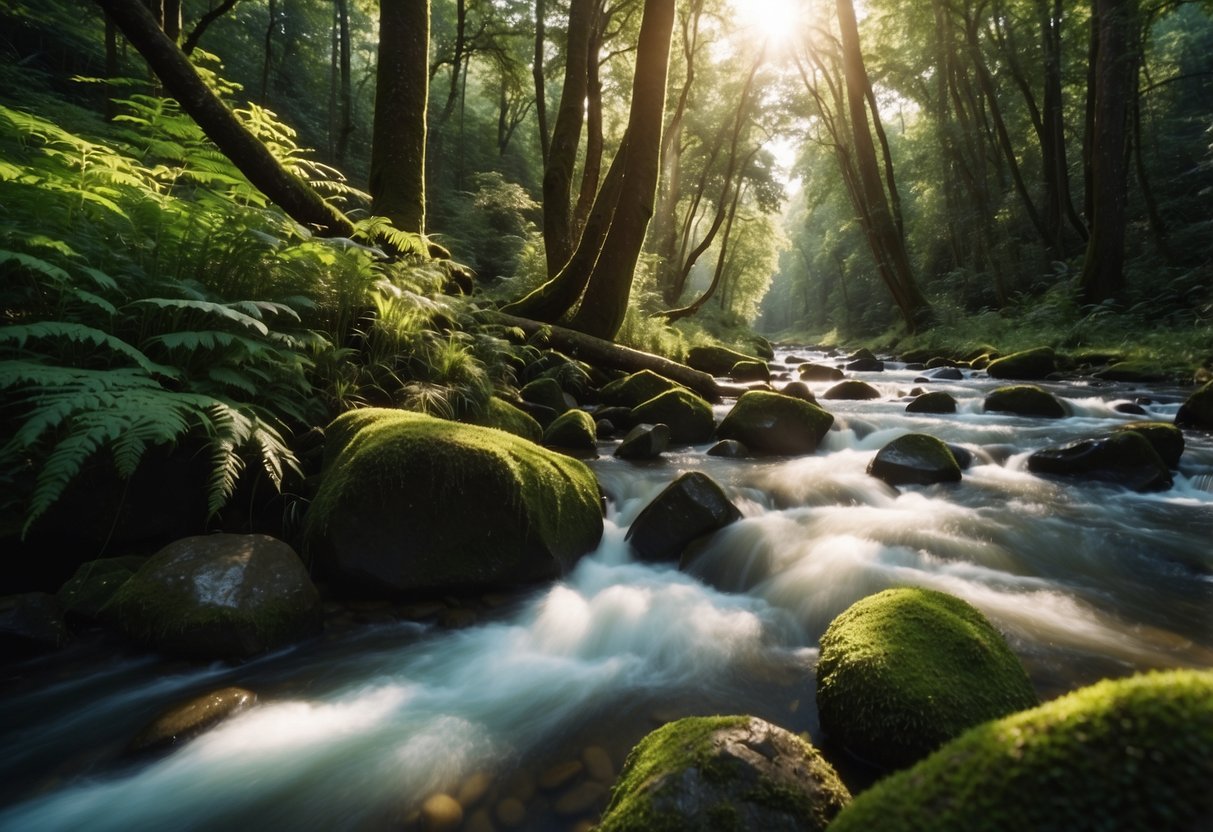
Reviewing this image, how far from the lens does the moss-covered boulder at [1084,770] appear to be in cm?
80

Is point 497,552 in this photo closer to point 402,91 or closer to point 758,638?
point 758,638

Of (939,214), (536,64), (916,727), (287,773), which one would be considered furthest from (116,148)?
(939,214)

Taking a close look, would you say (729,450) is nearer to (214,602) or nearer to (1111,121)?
(214,602)

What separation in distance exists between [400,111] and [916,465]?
7.60m

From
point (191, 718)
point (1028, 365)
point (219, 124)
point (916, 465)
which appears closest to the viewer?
point (191, 718)

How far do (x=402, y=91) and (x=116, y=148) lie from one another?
3541 millimetres

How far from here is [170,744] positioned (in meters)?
2.20

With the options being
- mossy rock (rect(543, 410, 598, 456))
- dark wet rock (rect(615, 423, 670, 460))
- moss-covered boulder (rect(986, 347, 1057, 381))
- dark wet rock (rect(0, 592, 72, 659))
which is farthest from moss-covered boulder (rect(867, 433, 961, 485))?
moss-covered boulder (rect(986, 347, 1057, 381))

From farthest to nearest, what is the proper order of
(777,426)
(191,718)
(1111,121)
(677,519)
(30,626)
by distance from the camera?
(1111,121)
(777,426)
(677,519)
(30,626)
(191,718)

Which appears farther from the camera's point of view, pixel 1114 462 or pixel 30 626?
pixel 1114 462

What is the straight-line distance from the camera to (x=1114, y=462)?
5590 mm

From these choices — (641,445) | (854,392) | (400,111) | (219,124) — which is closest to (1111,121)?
(854,392)

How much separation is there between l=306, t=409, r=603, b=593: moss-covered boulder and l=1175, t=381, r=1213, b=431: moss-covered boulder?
8.64 meters

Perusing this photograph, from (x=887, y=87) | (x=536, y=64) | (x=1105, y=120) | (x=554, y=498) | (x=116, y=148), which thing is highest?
(x=887, y=87)
